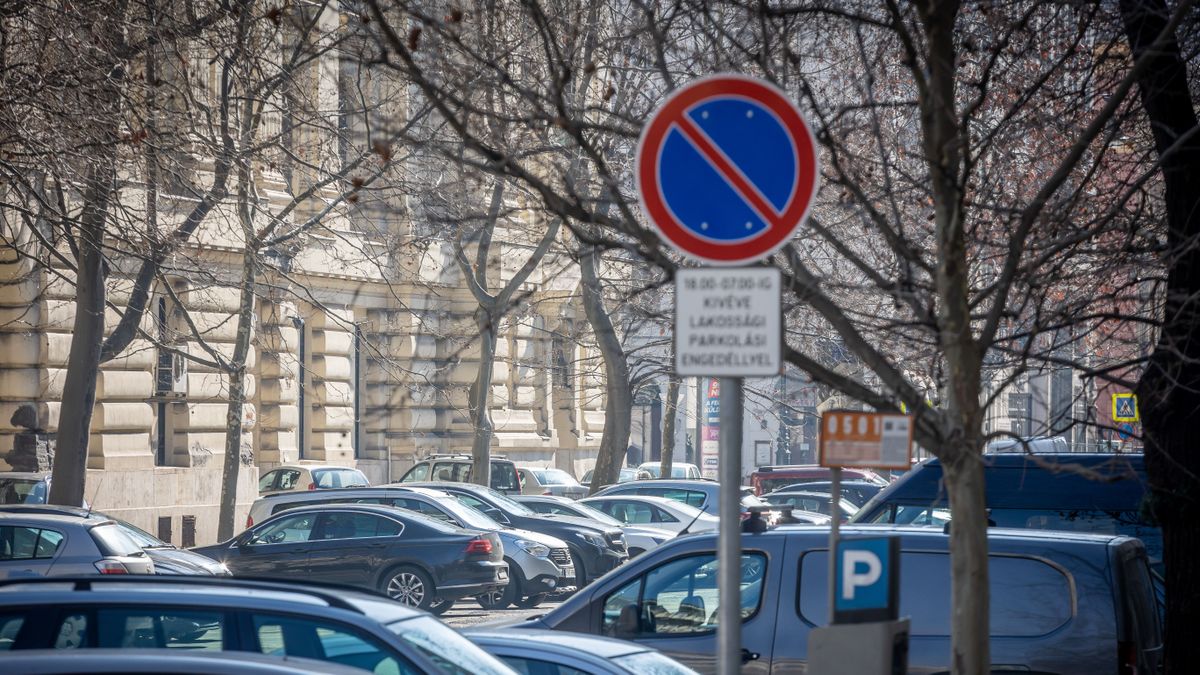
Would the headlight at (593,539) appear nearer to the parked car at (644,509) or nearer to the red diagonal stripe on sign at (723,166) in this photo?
the parked car at (644,509)

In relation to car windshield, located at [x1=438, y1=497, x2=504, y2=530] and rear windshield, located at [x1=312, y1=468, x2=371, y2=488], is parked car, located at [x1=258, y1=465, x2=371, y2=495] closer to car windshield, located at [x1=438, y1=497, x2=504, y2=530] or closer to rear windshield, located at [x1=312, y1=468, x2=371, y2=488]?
rear windshield, located at [x1=312, y1=468, x2=371, y2=488]

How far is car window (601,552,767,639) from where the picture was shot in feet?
29.0

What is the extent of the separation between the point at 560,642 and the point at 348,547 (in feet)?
43.3

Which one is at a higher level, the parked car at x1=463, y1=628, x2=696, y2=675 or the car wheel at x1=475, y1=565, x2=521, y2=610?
the parked car at x1=463, y1=628, x2=696, y2=675

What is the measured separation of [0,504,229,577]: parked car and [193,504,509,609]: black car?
1.80 m

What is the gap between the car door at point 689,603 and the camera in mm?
8688

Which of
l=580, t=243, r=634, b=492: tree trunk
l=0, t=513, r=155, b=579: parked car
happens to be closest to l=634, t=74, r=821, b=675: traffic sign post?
l=0, t=513, r=155, b=579: parked car

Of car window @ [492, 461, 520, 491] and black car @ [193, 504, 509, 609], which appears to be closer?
black car @ [193, 504, 509, 609]

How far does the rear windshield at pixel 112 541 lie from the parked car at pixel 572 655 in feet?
30.7

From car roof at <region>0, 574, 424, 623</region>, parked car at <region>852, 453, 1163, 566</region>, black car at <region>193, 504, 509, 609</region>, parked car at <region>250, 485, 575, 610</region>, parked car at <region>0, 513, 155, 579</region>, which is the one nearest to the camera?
car roof at <region>0, 574, 424, 623</region>

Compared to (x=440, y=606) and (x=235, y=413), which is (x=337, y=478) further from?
(x=440, y=606)

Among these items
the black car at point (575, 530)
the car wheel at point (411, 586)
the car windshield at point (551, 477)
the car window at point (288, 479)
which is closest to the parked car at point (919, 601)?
the car wheel at point (411, 586)

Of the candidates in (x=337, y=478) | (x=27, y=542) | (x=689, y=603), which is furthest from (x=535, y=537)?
(x=689, y=603)

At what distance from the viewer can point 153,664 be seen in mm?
4496
